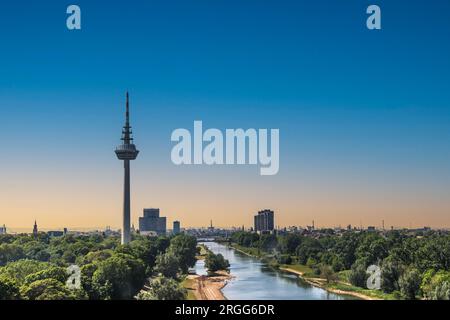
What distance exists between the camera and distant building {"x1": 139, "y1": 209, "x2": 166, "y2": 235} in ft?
285

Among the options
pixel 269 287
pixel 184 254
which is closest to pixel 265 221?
pixel 184 254

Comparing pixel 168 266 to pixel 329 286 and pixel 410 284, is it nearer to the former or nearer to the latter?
pixel 329 286

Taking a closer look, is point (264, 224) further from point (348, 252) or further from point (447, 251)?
point (447, 251)

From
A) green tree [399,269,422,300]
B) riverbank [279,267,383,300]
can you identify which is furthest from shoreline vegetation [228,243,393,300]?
green tree [399,269,422,300]

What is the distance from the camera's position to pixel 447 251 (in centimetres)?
2648

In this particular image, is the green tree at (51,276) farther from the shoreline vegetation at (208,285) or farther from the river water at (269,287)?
the river water at (269,287)

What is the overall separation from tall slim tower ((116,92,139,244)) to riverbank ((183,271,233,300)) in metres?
17.0

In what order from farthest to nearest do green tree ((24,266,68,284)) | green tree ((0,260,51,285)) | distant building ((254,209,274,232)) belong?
distant building ((254,209,274,232)) → green tree ((0,260,51,285)) → green tree ((24,266,68,284))

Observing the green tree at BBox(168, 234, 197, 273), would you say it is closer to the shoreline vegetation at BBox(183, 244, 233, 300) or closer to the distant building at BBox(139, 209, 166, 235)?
the shoreline vegetation at BBox(183, 244, 233, 300)

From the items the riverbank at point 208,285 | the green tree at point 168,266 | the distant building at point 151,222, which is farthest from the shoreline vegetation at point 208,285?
the distant building at point 151,222

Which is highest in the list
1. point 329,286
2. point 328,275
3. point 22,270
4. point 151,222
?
point 22,270

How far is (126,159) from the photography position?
47250 mm

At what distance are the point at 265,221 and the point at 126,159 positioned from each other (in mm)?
39965
